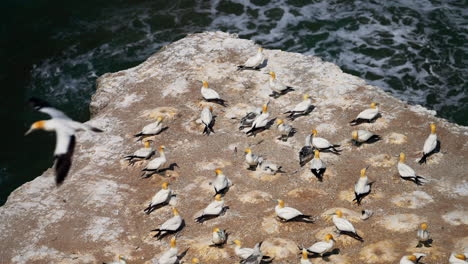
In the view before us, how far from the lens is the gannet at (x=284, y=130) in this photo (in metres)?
17.0

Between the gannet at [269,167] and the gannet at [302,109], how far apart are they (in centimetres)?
244

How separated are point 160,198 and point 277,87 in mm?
5791

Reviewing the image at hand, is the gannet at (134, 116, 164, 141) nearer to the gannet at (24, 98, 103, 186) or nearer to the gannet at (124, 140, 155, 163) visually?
the gannet at (124, 140, 155, 163)

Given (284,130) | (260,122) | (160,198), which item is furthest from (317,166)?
(160,198)

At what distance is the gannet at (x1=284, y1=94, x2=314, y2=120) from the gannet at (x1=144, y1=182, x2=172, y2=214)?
4.85 meters

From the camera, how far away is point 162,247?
1384 centimetres

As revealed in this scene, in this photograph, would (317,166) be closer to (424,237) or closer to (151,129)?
(424,237)

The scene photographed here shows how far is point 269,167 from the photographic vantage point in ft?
52.3

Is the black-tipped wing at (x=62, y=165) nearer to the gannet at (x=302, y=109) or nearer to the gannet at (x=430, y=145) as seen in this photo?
the gannet at (x=302, y=109)

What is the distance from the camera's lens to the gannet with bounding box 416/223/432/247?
1260 cm

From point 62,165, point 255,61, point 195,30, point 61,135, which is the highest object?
point 61,135

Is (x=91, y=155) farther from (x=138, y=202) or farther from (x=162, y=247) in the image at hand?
(x=162, y=247)

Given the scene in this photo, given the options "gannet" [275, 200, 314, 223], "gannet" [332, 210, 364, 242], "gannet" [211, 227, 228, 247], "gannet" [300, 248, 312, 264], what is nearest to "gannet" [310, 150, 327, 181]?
"gannet" [275, 200, 314, 223]

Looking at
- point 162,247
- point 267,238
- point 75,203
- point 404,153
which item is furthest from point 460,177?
point 75,203
